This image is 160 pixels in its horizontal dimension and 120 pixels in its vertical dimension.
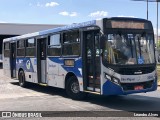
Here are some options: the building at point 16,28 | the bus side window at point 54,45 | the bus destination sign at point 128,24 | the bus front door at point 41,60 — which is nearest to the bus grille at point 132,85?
the bus destination sign at point 128,24

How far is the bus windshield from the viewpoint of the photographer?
11820 mm

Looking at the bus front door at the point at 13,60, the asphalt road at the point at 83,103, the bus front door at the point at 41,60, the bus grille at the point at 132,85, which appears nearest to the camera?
the asphalt road at the point at 83,103

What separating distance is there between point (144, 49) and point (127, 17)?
124cm

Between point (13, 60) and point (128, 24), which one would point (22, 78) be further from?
point (128, 24)

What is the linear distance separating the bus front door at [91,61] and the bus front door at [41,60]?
4.02 meters

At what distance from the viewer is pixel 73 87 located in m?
13.8

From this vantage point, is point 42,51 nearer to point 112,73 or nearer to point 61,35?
point 61,35

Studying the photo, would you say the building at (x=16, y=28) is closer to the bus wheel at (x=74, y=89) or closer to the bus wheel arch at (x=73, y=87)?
the bus wheel arch at (x=73, y=87)

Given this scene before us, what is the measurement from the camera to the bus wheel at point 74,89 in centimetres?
1345

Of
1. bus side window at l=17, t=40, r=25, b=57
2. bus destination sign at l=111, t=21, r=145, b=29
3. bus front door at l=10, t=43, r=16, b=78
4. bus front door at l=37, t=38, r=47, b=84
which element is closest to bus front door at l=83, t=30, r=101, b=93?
bus destination sign at l=111, t=21, r=145, b=29

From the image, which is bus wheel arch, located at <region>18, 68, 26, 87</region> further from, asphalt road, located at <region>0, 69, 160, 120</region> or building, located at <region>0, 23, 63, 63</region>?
building, located at <region>0, 23, 63, 63</region>

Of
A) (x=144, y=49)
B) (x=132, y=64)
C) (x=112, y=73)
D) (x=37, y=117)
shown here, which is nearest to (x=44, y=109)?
(x=37, y=117)

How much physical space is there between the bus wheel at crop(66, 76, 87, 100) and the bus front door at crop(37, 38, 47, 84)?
106 inches

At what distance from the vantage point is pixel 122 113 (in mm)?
10531
